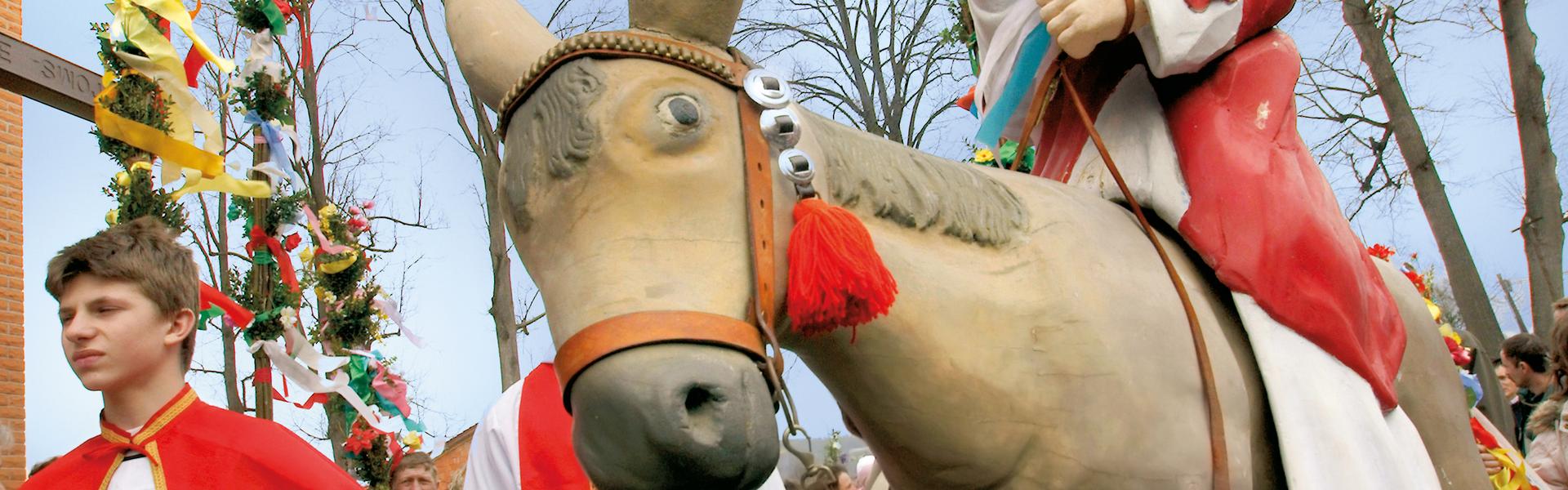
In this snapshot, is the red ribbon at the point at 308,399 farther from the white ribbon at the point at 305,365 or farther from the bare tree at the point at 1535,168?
the bare tree at the point at 1535,168

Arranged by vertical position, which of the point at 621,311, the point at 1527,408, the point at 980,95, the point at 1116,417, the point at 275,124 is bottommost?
the point at 1527,408

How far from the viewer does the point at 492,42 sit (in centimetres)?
226

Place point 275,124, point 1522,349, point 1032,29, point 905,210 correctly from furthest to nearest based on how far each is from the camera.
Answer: point 275,124 → point 1522,349 → point 1032,29 → point 905,210

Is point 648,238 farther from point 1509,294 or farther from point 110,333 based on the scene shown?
point 1509,294

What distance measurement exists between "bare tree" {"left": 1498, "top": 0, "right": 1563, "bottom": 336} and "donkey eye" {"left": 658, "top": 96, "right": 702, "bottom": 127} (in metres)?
9.97

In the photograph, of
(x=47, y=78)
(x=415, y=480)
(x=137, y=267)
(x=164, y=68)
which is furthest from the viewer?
(x=47, y=78)

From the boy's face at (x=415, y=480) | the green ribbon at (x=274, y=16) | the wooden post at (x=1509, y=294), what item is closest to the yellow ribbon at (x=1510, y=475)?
the boy's face at (x=415, y=480)

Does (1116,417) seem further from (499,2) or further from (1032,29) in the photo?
(499,2)

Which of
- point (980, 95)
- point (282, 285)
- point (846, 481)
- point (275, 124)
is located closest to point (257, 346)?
point (282, 285)

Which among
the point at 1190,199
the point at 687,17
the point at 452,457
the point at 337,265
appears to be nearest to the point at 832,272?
the point at 687,17

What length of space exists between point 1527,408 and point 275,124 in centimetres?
635

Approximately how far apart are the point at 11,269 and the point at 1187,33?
10.3m

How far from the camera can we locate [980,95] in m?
3.14

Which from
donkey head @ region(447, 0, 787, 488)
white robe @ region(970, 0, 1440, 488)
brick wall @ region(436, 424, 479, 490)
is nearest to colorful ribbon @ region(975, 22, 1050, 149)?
white robe @ region(970, 0, 1440, 488)
